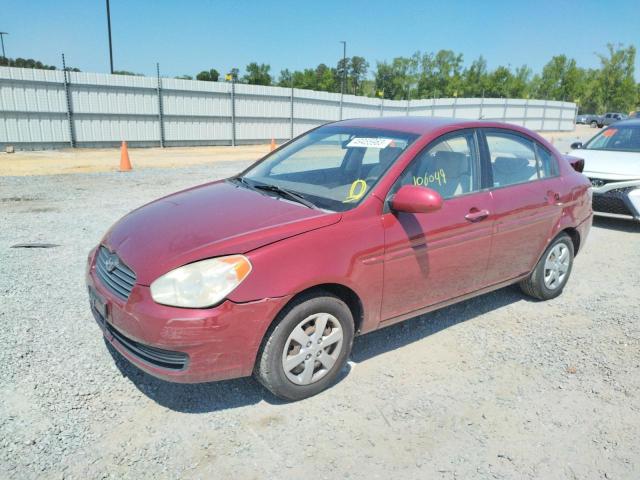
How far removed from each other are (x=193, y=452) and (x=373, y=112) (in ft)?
97.2

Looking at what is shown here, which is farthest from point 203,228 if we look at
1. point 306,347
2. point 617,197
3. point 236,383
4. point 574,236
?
point 617,197

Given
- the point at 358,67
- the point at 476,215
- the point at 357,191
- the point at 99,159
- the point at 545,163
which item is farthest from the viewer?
the point at 358,67

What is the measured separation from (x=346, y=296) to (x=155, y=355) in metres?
1.18

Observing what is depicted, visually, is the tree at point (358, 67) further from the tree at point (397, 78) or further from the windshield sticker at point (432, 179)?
the windshield sticker at point (432, 179)

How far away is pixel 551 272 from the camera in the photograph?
4684mm

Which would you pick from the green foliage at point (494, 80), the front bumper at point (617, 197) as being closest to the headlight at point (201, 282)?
the front bumper at point (617, 197)

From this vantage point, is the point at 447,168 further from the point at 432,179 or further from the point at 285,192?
the point at 285,192

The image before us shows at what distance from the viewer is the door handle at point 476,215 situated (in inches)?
145

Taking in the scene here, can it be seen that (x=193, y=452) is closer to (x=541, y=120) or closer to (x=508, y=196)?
(x=508, y=196)

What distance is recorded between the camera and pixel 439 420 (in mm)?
2893

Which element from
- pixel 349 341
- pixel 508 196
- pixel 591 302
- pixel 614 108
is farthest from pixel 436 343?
pixel 614 108

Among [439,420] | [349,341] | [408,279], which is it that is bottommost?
[439,420]

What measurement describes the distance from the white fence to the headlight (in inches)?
688

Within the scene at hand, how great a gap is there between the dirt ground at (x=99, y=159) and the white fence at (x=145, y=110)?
A: 2.13ft
